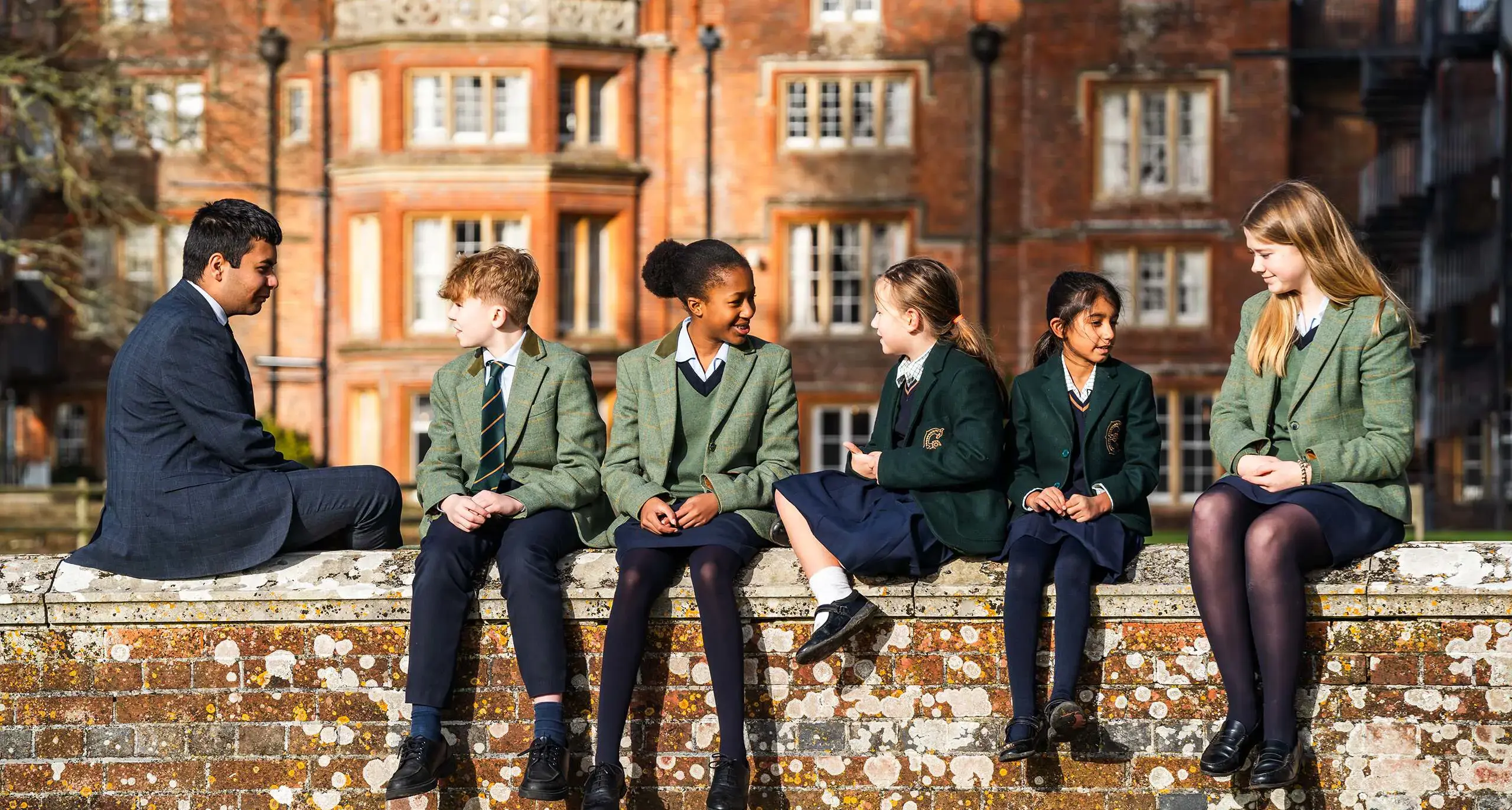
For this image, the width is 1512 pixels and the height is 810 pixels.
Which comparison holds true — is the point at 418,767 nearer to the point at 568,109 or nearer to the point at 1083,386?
the point at 1083,386

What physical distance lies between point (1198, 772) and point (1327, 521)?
0.92m

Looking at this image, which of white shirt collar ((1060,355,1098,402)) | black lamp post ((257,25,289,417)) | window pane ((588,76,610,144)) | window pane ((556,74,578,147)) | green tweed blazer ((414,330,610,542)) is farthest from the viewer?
black lamp post ((257,25,289,417))

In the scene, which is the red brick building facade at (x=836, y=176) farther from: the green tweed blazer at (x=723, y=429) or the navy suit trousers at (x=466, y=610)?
the navy suit trousers at (x=466, y=610)

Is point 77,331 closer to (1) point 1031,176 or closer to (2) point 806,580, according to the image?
(1) point 1031,176

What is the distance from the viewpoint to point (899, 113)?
92.2 feet

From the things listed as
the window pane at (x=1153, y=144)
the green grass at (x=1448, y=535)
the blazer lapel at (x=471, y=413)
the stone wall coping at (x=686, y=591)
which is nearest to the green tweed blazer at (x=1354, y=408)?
the stone wall coping at (x=686, y=591)

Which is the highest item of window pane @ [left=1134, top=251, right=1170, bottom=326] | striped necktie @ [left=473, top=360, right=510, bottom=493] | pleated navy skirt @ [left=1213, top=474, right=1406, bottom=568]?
window pane @ [left=1134, top=251, right=1170, bottom=326]

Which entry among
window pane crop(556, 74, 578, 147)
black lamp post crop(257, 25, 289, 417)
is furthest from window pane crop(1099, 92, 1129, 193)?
black lamp post crop(257, 25, 289, 417)

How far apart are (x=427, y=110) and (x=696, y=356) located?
22244mm

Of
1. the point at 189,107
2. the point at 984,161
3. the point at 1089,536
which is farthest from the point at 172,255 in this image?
the point at 1089,536

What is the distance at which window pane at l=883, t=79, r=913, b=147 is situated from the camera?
28.0 metres

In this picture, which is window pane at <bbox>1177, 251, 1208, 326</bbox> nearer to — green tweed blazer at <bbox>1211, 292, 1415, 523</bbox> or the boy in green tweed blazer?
green tweed blazer at <bbox>1211, 292, 1415, 523</bbox>

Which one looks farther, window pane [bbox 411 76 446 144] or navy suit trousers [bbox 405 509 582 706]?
window pane [bbox 411 76 446 144]

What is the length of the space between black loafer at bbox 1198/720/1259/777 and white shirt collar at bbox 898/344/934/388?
159 centimetres
